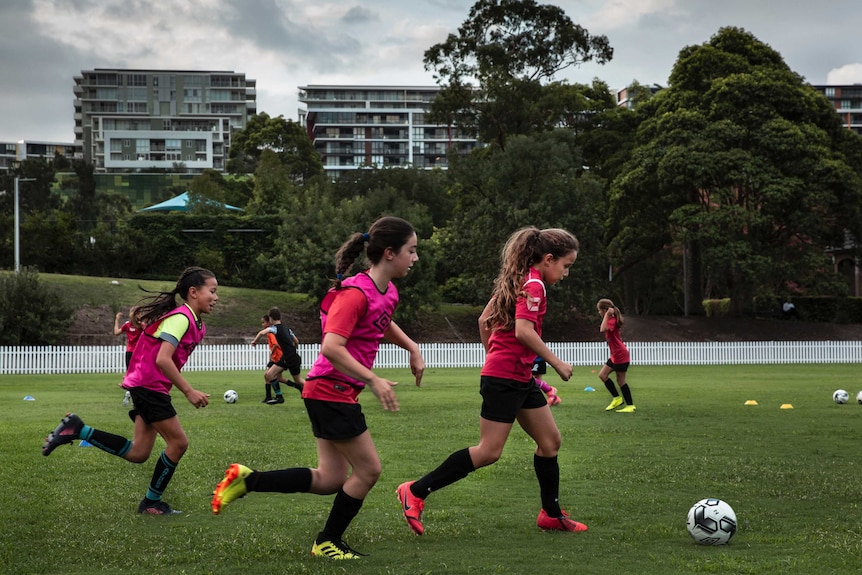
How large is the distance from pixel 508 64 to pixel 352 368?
4849 cm

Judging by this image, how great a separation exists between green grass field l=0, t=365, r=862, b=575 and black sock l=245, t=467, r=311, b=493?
A: 43 cm

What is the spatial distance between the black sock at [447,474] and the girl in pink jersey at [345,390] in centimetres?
76

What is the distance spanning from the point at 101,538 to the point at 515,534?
8.83ft

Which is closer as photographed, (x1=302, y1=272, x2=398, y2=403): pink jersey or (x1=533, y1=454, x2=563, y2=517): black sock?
(x1=302, y1=272, x2=398, y2=403): pink jersey

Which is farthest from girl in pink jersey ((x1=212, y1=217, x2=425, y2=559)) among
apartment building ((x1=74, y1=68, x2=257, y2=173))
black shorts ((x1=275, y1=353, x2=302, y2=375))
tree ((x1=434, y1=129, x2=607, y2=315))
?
apartment building ((x1=74, y1=68, x2=257, y2=173))

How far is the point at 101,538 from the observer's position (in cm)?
642

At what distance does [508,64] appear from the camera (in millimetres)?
52031

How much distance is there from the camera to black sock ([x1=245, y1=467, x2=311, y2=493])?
5688mm

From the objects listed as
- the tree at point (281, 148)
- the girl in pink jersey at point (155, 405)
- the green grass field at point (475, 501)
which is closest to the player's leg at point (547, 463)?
the green grass field at point (475, 501)

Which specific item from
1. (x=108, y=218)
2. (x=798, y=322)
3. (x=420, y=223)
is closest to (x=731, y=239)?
(x=798, y=322)

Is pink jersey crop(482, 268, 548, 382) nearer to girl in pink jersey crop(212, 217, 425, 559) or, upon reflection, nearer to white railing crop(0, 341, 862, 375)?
girl in pink jersey crop(212, 217, 425, 559)

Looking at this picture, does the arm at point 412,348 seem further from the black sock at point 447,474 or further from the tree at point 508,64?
the tree at point 508,64

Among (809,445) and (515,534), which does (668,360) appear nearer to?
(809,445)

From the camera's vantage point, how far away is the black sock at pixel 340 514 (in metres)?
5.68
